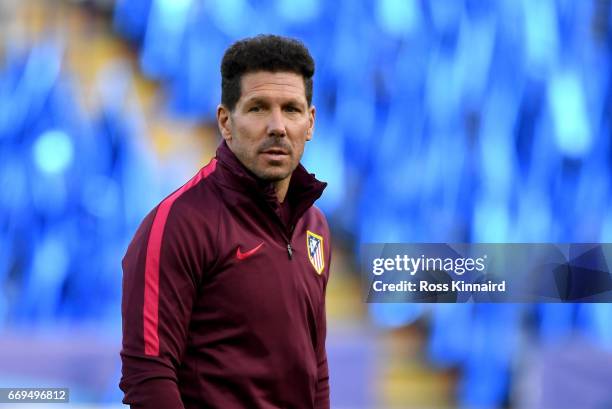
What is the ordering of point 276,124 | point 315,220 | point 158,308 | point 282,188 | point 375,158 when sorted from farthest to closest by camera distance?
point 375,158
point 315,220
point 282,188
point 276,124
point 158,308

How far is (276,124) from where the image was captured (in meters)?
1.59

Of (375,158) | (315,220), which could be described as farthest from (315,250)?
(375,158)

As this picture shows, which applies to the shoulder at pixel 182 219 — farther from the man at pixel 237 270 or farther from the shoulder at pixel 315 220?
the shoulder at pixel 315 220

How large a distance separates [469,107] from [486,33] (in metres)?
0.28

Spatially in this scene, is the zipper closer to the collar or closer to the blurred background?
the collar

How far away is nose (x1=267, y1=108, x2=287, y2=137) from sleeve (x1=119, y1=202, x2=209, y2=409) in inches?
9.2

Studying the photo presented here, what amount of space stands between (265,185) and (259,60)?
0.75 feet

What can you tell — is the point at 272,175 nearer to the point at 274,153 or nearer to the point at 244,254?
the point at 274,153

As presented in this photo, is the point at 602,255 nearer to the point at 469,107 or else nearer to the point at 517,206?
the point at 517,206

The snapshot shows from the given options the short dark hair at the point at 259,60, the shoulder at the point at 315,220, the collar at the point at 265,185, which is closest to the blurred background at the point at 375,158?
the shoulder at the point at 315,220

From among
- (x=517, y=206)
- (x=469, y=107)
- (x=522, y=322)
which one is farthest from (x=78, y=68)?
(x=522, y=322)

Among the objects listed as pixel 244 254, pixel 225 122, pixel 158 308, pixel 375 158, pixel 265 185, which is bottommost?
pixel 158 308

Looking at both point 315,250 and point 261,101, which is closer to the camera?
point 261,101

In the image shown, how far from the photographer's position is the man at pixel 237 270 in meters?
1.46
